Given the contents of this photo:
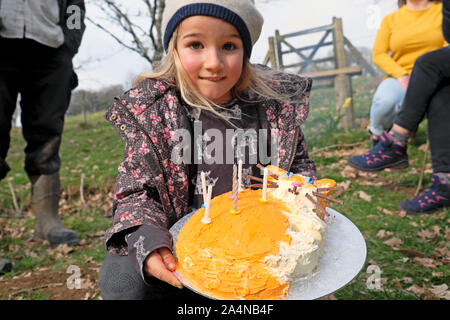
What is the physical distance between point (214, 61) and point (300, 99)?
25.8 inches

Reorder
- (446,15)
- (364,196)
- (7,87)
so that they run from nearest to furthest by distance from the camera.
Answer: (446,15)
(7,87)
(364,196)

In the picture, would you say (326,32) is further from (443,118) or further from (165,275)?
(165,275)

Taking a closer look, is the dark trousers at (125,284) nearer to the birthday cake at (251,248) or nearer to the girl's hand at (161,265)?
the girl's hand at (161,265)

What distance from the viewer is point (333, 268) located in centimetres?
122

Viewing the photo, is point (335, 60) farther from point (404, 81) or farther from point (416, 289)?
point (416, 289)

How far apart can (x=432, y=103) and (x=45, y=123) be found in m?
3.57

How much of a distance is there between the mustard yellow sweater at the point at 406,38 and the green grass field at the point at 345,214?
56.3 inches

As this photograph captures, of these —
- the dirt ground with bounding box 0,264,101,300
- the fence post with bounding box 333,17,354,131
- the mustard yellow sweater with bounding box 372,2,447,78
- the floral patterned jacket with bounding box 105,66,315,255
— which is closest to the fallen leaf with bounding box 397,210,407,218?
the mustard yellow sweater with bounding box 372,2,447,78

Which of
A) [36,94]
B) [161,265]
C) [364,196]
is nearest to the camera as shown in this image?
[161,265]

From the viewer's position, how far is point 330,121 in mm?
5957

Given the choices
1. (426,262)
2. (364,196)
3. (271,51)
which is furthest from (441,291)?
(271,51)

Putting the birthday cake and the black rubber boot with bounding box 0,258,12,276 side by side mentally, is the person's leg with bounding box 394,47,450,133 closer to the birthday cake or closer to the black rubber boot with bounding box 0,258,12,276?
the birthday cake

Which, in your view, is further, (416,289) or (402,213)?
(402,213)
